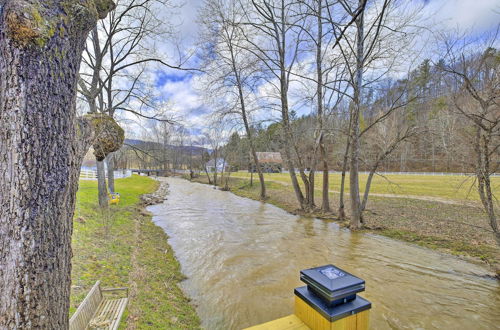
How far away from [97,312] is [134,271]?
173cm

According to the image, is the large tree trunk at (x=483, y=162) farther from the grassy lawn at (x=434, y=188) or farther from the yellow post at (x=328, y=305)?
the yellow post at (x=328, y=305)

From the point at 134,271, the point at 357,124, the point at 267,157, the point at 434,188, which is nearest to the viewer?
the point at 134,271

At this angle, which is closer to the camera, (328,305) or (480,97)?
(328,305)

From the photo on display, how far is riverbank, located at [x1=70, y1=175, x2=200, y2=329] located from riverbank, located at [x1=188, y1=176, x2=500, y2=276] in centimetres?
581

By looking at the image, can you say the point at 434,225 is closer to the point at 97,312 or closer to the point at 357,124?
the point at 357,124

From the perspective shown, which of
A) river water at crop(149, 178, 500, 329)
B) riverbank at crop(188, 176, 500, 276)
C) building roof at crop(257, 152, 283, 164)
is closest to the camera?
river water at crop(149, 178, 500, 329)

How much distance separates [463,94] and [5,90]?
6.82m

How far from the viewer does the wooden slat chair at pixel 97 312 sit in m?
2.63

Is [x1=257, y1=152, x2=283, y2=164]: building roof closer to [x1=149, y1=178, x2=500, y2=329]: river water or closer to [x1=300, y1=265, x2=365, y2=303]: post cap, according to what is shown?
[x1=149, y1=178, x2=500, y2=329]: river water

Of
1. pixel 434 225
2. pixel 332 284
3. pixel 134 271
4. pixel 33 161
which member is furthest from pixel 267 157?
pixel 33 161

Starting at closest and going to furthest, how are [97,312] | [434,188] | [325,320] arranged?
[325,320] → [97,312] → [434,188]

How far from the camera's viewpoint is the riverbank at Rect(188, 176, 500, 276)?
6.36 meters

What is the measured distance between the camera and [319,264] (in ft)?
19.3

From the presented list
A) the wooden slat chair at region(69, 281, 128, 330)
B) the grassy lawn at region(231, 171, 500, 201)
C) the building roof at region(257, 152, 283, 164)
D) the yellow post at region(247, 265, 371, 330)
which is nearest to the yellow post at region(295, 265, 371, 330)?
the yellow post at region(247, 265, 371, 330)
